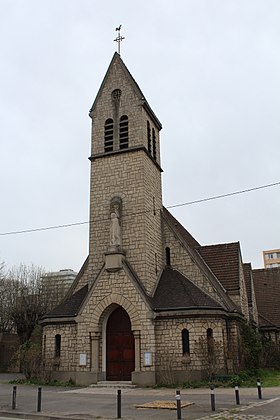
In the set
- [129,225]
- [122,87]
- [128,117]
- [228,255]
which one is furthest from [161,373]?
[122,87]

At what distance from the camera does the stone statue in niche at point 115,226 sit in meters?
26.0

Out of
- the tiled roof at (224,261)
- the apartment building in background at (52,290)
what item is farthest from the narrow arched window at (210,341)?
the apartment building in background at (52,290)

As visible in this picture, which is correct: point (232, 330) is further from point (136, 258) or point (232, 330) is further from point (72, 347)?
point (72, 347)

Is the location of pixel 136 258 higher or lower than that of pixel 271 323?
higher

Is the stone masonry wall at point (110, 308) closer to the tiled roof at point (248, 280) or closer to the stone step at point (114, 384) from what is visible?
the stone step at point (114, 384)

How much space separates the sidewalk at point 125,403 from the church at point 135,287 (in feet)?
Answer: 8.77

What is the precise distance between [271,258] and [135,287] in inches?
4533

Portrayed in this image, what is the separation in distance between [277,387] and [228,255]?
1108cm

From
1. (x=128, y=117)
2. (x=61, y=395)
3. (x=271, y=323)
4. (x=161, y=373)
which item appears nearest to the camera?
(x=61, y=395)

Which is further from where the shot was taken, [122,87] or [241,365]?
[122,87]

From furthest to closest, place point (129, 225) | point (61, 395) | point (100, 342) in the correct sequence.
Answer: point (129, 225) → point (100, 342) → point (61, 395)

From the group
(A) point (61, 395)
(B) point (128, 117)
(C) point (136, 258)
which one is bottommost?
(A) point (61, 395)

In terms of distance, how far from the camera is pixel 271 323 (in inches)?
1416

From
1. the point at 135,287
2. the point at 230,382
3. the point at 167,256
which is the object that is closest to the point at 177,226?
the point at 167,256
